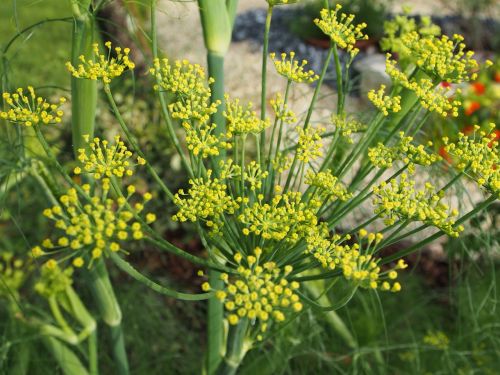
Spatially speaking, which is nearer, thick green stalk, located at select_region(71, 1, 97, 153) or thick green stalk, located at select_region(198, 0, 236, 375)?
thick green stalk, located at select_region(71, 1, 97, 153)

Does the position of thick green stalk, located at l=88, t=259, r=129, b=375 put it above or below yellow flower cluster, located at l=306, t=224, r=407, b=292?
below

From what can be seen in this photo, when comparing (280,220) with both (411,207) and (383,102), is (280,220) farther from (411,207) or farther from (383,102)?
(383,102)

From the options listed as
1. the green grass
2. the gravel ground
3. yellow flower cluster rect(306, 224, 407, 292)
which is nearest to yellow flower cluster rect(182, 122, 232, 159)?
yellow flower cluster rect(306, 224, 407, 292)

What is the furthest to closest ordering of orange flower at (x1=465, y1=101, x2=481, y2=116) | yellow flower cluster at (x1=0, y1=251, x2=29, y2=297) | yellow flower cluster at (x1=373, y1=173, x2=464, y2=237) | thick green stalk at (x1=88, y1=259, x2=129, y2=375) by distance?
1. orange flower at (x1=465, y1=101, x2=481, y2=116)
2. yellow flower cluster at (x1=0, y1=251, x2=29, y2=297)
3. thick green stalk at (x1=88, y1=259, x2=129, y2=375)
4. yellow flower cluster at (x1=373, y1=173, x2=464, y2=237)

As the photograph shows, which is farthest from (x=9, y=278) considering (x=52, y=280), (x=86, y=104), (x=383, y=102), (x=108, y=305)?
(x=383, y=102)

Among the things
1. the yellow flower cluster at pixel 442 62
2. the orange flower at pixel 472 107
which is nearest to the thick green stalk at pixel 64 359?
the yellow flower cluster at pixel 442 62

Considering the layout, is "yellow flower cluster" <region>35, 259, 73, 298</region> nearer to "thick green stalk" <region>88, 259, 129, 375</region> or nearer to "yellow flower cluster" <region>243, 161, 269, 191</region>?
"thick green stalk" <region>88, 259, 129, 375</region>

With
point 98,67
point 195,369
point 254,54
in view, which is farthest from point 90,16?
point 254,54

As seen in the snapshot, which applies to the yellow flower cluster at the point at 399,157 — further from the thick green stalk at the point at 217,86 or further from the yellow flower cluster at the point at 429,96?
the thick green stalk at the point at 217,86
